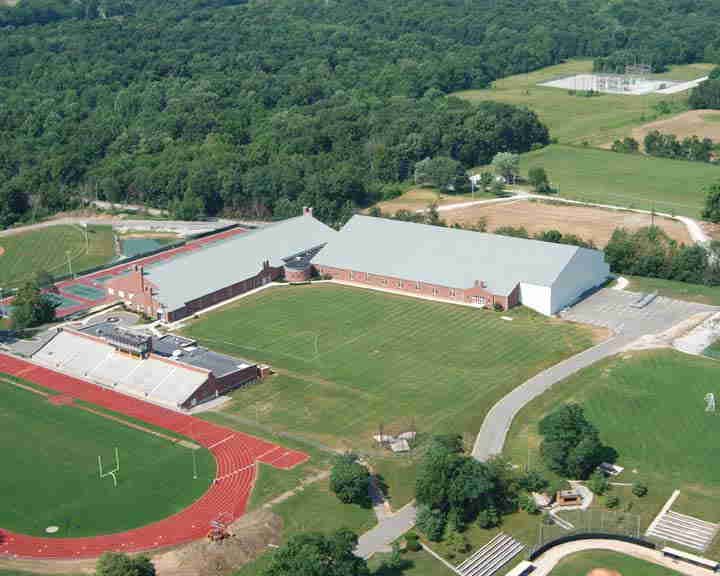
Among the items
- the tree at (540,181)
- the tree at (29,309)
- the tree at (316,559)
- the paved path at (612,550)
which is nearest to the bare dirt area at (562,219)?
the tree at (540,181)

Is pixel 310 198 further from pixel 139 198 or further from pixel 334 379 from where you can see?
pixel 334 379

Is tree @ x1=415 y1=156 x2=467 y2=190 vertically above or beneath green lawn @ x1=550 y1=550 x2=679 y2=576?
above

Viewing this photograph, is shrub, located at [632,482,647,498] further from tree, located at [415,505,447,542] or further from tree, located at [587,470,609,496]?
tree, located at [415,505,447,542]

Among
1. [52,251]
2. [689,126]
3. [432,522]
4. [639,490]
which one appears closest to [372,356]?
[432,522]

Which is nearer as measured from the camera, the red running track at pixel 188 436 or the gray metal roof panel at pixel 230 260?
the red running track at pixel 188 436

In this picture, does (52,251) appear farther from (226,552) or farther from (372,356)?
(226,552)

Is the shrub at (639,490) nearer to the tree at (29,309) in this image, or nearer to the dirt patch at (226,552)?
the dirt patch at (226,552)

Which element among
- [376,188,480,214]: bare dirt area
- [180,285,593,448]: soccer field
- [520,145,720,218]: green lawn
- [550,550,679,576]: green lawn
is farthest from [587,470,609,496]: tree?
[376,188,480,214]: bare dirt area
